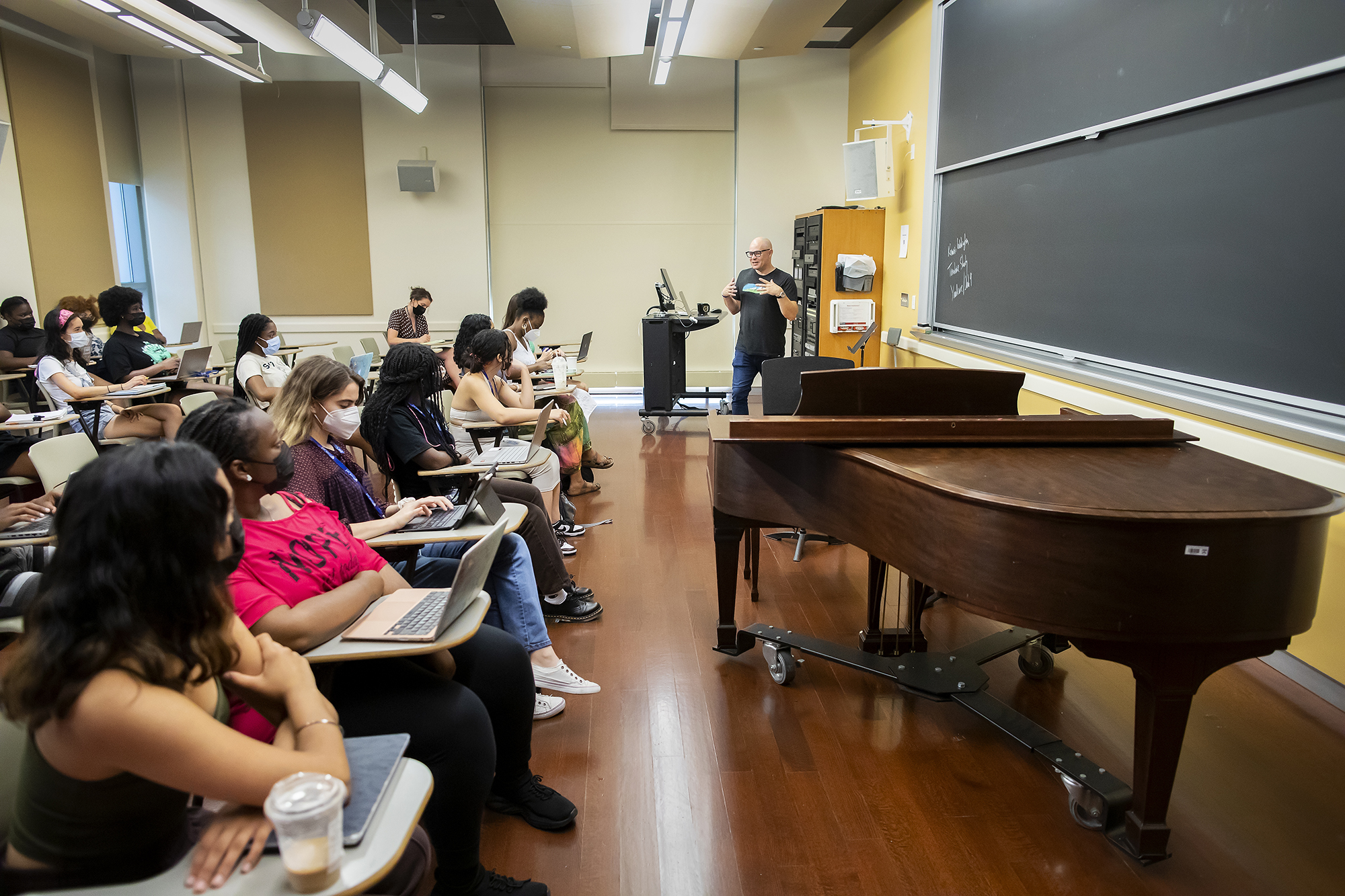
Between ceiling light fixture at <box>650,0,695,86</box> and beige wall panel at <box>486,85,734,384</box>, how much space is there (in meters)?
1.63

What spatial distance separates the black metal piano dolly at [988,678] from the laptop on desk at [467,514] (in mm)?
1078

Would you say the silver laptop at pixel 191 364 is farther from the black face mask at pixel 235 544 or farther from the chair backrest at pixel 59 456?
the black face mask at pixel 235 544

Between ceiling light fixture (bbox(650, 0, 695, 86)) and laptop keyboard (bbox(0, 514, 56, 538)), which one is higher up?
ceiling light fixture (bbox(650, 0, 695, 86))

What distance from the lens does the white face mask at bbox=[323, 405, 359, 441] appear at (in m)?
2.84

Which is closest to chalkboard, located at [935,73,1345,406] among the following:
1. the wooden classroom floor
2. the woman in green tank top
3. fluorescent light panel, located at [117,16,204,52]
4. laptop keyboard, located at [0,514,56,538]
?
the wooden classroom floor

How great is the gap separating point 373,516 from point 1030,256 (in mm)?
4148

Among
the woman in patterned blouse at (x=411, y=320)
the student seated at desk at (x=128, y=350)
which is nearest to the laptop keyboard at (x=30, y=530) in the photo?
the student seated at desk at (x=128, y=350)

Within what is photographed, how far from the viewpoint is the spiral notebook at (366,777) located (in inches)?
45.7

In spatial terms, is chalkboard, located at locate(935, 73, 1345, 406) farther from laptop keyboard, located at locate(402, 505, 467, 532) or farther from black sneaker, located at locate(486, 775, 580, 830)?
laptop keyboard, located at locate(402, 505, 467, 532)

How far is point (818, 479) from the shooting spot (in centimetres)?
258

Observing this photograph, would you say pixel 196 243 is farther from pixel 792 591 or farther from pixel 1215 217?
pixel 1215 217

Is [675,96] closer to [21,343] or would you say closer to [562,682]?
[21,343]

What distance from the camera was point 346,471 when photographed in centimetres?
265

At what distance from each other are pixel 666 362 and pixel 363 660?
238 inches
